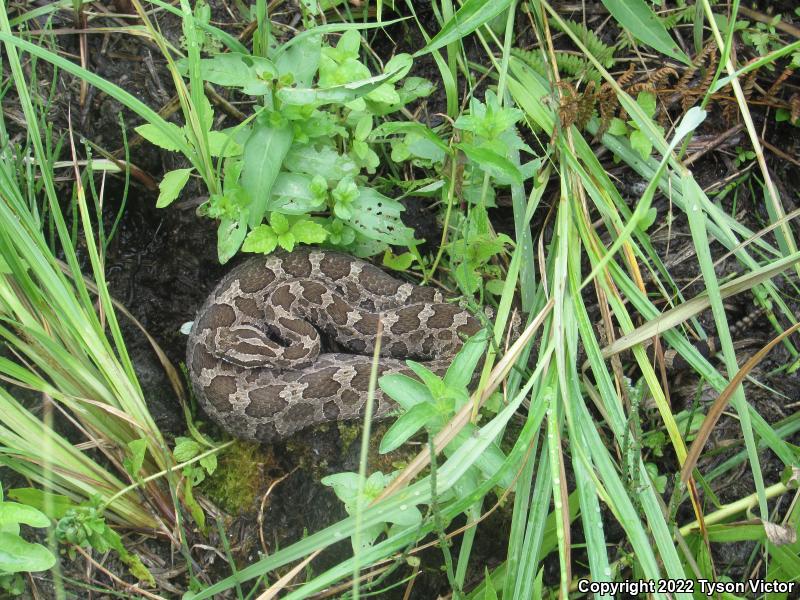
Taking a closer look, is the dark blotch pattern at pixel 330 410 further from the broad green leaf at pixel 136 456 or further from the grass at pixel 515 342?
the broad green leaf at pixel 136 456

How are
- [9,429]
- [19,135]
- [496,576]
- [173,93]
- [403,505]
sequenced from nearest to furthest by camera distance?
[403,505], [9,429], [496,576], [19,135], [173,93]

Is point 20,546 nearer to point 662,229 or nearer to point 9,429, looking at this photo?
point 9,429

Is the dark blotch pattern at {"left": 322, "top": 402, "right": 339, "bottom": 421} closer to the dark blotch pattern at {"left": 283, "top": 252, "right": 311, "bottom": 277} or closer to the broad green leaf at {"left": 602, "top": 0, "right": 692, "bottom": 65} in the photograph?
the dark blotch pattern at {"left": 283, "top": 252, "right": 311, "bottom": 277}

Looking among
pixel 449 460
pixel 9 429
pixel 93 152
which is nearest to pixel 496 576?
pixel 449 460

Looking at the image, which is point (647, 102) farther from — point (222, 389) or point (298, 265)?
point (222, 389)

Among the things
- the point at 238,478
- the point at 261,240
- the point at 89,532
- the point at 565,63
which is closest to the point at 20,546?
the point at 89,532

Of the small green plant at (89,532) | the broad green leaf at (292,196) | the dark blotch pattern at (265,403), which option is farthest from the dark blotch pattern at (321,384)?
the small green plant at (89,532)
